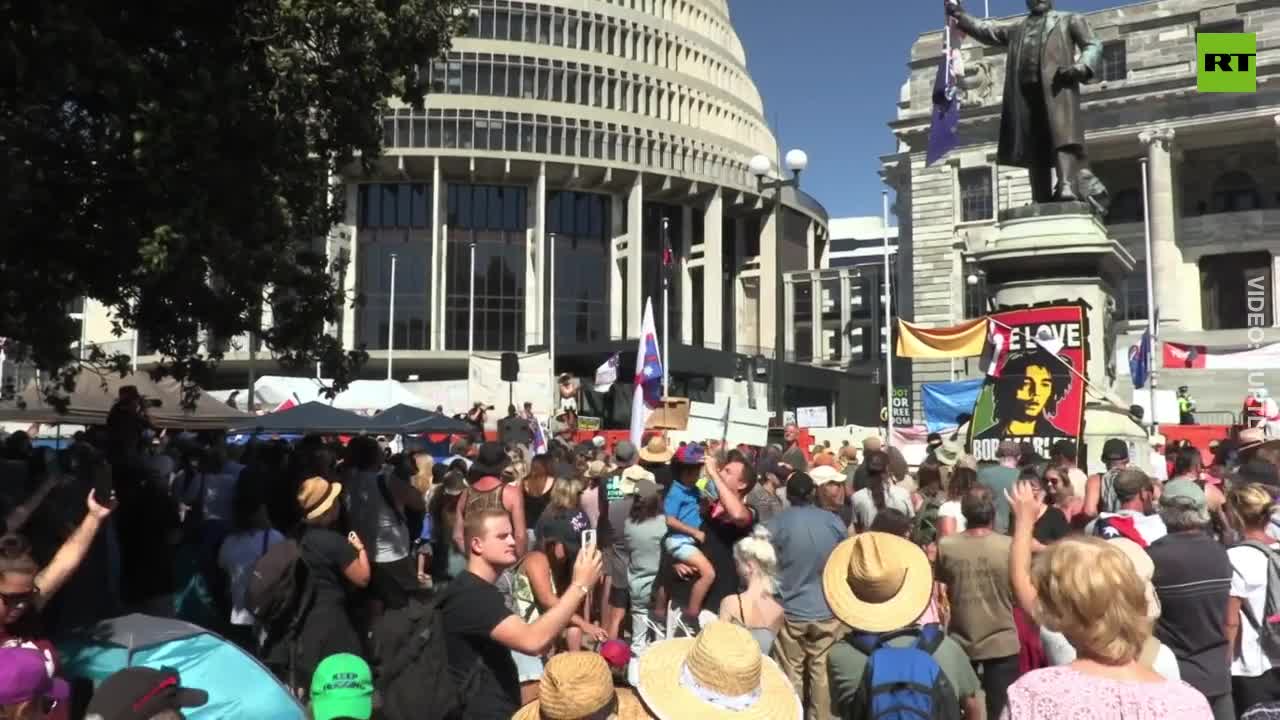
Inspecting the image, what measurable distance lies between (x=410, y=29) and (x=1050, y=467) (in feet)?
24.8

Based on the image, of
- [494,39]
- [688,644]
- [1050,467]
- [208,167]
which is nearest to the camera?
[688,644]

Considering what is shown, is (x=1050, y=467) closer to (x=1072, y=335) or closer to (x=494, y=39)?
(x=1072, y=335)

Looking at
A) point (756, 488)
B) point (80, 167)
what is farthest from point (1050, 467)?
point (80, 167)

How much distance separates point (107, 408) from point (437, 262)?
163 feet

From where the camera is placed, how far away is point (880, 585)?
14.8 feet

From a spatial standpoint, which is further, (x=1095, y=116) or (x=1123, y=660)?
(x=1095, y=116)

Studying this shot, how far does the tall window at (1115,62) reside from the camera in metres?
52.2

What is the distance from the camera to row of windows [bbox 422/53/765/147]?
67625 mm

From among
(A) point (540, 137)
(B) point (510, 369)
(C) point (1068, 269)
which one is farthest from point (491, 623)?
(A) point (540, 137)

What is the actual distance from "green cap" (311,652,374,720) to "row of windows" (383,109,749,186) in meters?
62.0

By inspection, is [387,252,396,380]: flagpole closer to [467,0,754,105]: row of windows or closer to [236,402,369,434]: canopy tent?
[467,0,754,105]: row of windows

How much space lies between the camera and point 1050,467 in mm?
8258

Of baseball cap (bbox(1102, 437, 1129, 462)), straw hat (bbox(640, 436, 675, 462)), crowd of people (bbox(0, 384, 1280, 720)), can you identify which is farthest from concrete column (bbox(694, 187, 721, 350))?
baseball cap (bbox(1102, 437, 1129, 462))

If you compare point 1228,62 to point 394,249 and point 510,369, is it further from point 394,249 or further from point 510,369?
point 394,249
